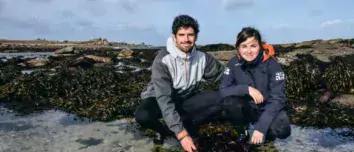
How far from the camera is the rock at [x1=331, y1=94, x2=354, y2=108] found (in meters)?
6.20

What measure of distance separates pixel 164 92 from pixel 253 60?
50.6 inches

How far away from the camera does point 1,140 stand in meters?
4.20

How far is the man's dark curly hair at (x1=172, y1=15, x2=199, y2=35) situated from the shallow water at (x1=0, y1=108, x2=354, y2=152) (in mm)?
1606

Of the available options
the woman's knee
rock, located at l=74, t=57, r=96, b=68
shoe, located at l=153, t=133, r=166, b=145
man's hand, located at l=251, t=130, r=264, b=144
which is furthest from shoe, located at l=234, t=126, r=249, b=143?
rock, located at l=74, t=57, r=96, b=68

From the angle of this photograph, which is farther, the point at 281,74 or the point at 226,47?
the point at 226,47

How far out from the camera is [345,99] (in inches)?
255

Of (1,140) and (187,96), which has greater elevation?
(187,96)

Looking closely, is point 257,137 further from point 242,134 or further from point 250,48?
point 250,48

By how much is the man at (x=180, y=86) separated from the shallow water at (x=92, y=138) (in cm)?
47

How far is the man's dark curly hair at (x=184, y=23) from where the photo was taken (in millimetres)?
3836

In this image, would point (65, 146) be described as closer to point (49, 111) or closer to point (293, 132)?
point (49, 111)

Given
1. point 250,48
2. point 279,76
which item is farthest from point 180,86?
point 279,76

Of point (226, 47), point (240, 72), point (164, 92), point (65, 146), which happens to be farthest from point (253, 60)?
point (226, 47)

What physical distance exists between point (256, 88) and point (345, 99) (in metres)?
3.61
